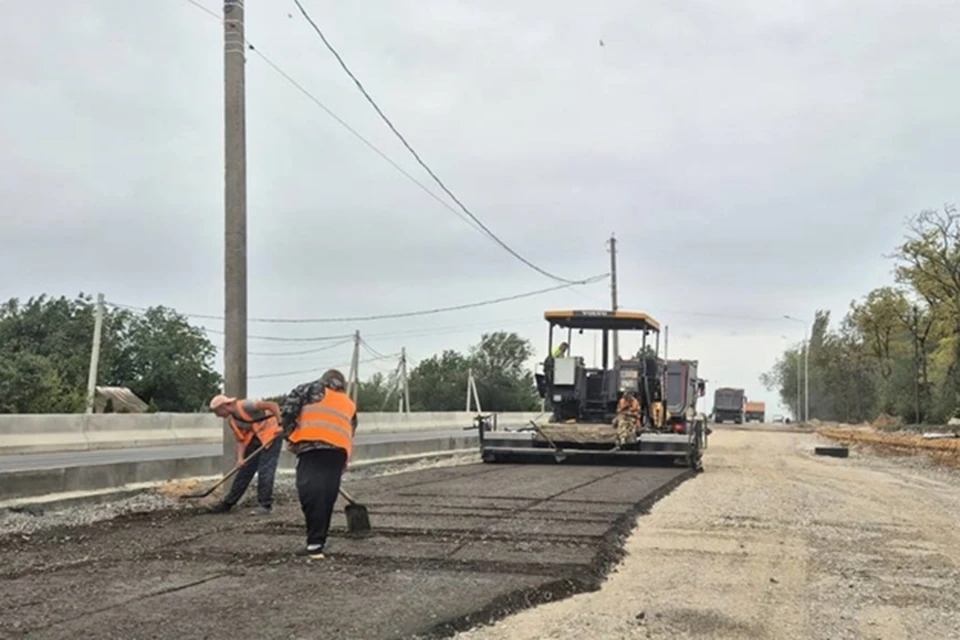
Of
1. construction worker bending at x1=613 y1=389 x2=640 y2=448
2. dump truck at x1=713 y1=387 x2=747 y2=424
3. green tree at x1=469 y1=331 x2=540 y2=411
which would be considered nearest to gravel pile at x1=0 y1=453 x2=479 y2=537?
construction worker bending at x1=613 y1=389 x2=640 y2=448

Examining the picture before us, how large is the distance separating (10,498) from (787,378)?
371ft

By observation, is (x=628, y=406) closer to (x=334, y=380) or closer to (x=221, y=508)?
(x=221, y=508)

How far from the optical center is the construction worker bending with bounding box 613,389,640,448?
19.1 meters

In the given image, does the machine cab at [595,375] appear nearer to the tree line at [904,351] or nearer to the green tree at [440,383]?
the tree line at [904,351]

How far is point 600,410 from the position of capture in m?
20.7

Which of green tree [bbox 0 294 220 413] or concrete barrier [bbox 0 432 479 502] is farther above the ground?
green tree [bbox 0 294 220 413]

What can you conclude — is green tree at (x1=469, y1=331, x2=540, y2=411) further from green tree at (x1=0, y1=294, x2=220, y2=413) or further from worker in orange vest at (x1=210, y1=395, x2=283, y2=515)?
worker in orange vest at (x1=210, y1=395, x2=283, y2=515)

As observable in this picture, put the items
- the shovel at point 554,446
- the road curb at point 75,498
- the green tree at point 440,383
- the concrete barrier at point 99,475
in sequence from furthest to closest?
the green tree at point 440,383 < the shovel at point 554,446 < the concrete barrier at point 99,475 < the road curb at point 75,498

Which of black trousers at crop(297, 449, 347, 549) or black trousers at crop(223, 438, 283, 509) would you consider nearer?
black trousers at crop(297, 449, 347, 549)

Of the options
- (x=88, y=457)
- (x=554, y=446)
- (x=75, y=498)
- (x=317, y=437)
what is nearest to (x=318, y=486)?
(x=317, y=437)

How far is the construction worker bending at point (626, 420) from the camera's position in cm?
1906

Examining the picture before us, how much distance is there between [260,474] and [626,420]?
9.68 m

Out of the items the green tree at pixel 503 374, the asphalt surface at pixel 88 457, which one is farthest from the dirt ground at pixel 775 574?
the green tree at pixel 503 374

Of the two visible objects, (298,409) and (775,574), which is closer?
(775,574)
